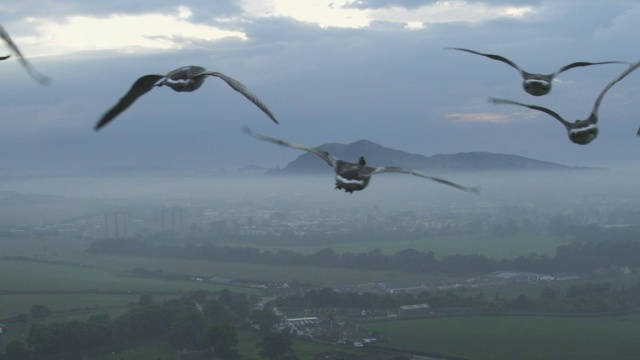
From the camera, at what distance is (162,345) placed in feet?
89.9

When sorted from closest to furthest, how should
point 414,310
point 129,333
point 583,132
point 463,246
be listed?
point 583,132, point 129,333, point 414,310, point 463,246

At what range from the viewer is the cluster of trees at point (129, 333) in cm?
2583

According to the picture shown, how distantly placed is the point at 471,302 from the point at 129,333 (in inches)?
583

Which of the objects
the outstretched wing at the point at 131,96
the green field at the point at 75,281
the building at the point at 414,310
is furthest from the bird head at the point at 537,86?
the green field at the point at 75,281

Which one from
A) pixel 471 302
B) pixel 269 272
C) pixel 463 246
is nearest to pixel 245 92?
pixel 471 302

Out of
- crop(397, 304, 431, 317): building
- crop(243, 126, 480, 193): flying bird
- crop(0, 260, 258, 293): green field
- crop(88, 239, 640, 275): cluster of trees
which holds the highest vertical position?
crop(243, 126, 480, 193): flying bird

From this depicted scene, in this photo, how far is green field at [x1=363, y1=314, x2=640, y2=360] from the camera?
2714 cm

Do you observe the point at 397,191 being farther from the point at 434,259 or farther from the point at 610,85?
the point at 610,85

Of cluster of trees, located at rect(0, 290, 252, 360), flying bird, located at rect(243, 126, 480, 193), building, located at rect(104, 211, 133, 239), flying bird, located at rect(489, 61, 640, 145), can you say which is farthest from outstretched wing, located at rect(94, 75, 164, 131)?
building, located at rect(104, 211, 133, 239)

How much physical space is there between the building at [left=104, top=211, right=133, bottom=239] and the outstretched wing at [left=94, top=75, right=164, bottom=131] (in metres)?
60.9

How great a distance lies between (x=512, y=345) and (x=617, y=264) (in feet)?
75.3

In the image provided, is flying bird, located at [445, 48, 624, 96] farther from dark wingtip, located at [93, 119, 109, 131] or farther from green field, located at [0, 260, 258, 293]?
green field, located at [0, 260, 258, 293]

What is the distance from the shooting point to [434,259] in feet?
155

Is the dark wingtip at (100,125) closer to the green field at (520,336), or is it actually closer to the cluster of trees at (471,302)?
the green field at (520,336)
